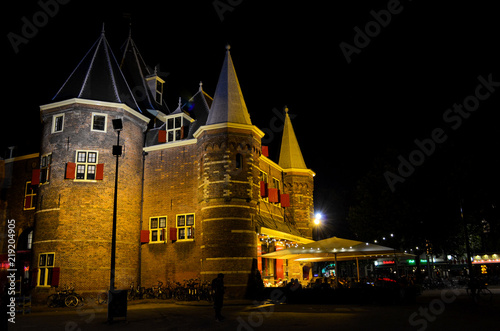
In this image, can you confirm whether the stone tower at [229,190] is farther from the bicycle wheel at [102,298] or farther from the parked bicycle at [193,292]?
the bicycle wheel at [102,298]

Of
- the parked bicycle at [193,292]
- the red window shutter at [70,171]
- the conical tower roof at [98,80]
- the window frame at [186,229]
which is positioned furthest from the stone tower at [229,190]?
the red window shutter at [70,171]

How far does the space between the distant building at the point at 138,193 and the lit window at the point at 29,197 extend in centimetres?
8

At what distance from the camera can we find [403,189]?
3200cm

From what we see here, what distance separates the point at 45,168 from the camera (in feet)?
83.6

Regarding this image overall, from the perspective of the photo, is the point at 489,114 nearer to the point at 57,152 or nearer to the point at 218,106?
the point at 218,106

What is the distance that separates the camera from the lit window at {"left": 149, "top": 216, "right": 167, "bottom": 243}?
26.9 meters

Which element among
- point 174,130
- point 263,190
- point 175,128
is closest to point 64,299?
point 174,130

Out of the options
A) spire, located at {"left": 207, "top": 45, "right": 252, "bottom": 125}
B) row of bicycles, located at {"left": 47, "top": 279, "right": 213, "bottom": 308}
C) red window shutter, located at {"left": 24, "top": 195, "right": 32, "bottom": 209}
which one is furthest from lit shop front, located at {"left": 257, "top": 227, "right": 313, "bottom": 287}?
red window shutter, located at {"left": 24, "top": 195, "right": 32, "bottom": 209}

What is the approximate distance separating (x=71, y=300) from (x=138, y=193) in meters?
8.16

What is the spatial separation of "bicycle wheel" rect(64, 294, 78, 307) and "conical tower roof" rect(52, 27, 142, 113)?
38.5 feet

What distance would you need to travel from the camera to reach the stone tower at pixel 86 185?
23.3 meters

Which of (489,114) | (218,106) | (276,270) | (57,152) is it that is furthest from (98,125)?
(489,114)

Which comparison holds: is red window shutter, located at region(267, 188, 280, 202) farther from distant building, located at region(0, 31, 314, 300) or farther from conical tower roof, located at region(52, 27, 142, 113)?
conical tower roof, located at region(52, 27, 142, 113)

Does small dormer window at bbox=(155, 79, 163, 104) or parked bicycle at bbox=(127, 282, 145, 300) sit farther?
small dormer window at bbox=(155, 79, 163, 104)
